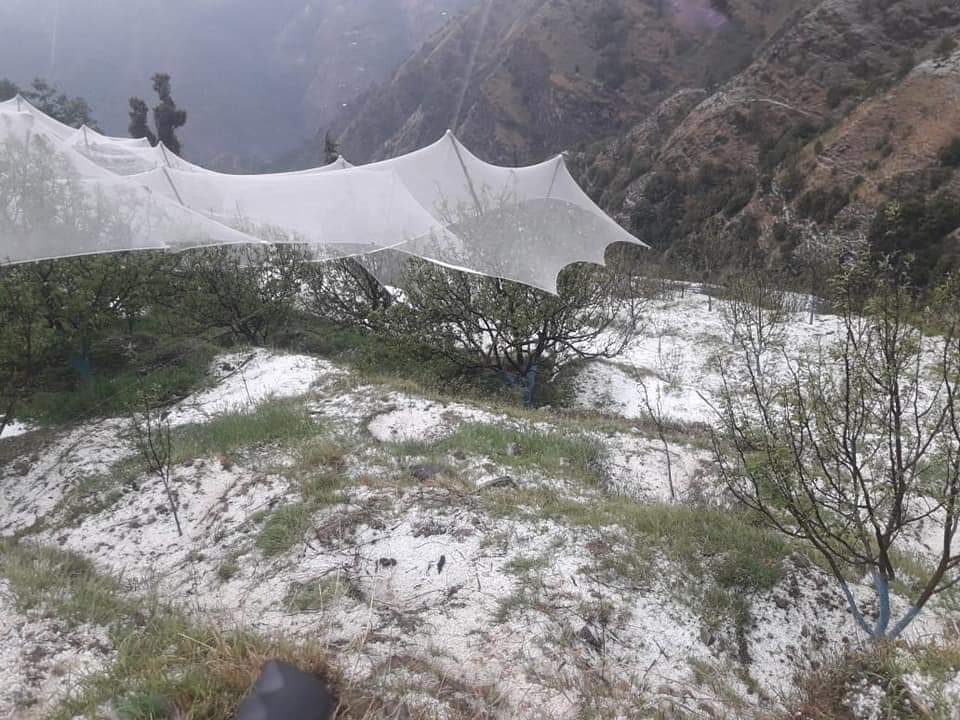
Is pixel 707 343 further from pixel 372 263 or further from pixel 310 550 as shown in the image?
pixel 310 550

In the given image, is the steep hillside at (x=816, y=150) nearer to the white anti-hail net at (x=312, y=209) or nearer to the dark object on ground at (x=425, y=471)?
the white anti-hail net at (x=312, y=209)

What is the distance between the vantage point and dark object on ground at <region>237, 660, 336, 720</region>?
2.18 meters

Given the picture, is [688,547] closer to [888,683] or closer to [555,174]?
[888,683]

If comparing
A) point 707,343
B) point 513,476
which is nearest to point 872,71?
point 707,343

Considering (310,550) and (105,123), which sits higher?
(105,123)

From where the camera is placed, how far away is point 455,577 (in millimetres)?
3852

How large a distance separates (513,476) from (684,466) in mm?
2358

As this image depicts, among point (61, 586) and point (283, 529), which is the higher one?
point (283, 529)

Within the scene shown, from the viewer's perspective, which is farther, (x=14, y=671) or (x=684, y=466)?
(x=684, y=466)

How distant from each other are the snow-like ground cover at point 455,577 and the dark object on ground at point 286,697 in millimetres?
333

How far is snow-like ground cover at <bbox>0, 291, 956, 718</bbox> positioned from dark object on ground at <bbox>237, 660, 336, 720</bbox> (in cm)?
33

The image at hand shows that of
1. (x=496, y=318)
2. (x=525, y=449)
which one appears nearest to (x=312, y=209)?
(x=525, y=449)

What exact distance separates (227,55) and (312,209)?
7852 inches

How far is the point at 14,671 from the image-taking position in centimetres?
297
